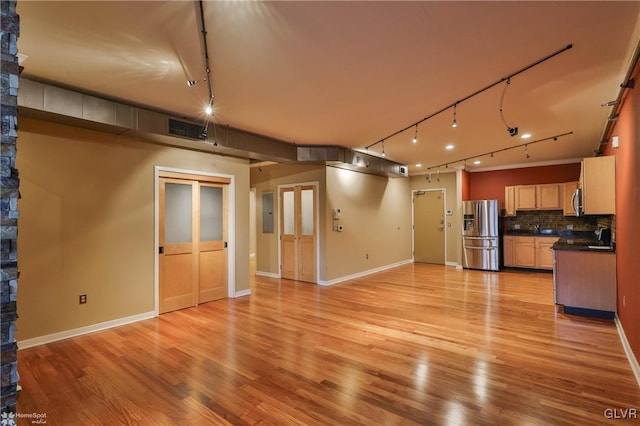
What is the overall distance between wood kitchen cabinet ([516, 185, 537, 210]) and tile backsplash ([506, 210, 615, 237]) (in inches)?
13.5

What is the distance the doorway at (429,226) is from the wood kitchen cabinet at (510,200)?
154cm

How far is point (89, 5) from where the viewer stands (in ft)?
6.66

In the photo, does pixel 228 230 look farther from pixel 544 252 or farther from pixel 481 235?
pixel 544 252

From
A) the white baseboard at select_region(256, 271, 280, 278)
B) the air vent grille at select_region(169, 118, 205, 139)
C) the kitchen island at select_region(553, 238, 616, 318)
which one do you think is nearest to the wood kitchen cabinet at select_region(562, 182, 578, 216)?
the kitchen island at select_region(553, 238, 616, 318)

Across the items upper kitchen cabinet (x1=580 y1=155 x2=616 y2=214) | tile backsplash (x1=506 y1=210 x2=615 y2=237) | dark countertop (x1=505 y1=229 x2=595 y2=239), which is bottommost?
dark countertop (x1=505 y1=229 x2=595 y2=239)

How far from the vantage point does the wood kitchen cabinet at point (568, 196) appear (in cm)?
718

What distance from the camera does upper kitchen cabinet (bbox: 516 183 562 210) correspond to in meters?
7.47

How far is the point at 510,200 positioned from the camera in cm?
802

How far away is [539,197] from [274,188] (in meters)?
6.39

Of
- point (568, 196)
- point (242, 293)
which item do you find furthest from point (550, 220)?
point (242, 293)

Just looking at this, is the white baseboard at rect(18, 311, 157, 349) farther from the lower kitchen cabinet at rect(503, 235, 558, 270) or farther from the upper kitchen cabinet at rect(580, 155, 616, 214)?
the lower kitchen cabinet at rect(503, 235, 558, 270)

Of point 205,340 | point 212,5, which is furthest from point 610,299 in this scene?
point 212,5

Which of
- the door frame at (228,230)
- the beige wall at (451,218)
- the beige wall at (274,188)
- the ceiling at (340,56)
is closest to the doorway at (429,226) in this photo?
the beige wall at (451,218)

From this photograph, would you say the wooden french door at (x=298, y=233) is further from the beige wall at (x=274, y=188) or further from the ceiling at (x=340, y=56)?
the ceiling at (x=340, y=56)
